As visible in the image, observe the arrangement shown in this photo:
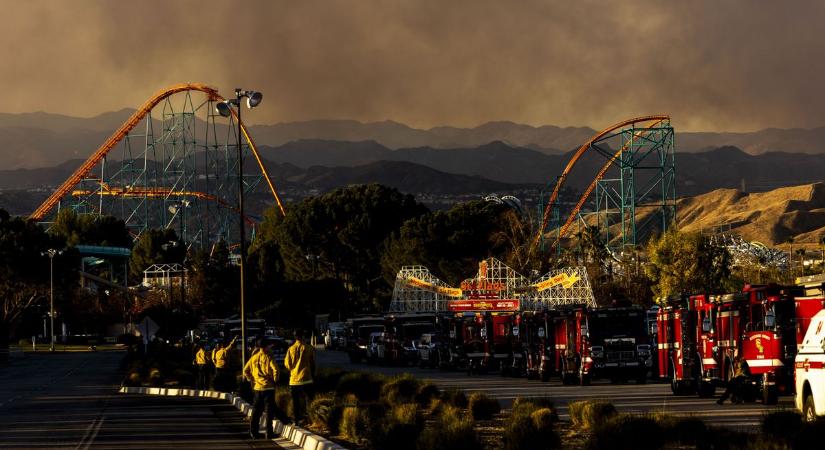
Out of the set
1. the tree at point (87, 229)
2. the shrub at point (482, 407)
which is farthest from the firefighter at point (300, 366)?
the tree at point (87, 229)

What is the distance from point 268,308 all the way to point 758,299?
91.5 metres

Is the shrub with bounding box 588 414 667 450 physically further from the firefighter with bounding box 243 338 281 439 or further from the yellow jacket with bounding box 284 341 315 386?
the firefighter with bounding box 243 338 281 439

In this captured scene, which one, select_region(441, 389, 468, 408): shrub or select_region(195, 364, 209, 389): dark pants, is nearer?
select_region(441, 389, 468, 408): shrub

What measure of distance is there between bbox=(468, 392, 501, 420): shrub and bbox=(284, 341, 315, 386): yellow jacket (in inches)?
128

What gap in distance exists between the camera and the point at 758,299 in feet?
87.7

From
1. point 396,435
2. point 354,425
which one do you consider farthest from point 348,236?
point 396,435

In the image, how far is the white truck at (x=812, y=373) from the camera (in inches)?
679

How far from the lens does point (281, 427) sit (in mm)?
25172

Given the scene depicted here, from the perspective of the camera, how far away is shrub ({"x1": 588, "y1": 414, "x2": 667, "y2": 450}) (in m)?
16.0

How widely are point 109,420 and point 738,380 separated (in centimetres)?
1283

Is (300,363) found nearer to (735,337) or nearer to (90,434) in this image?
(90,434)

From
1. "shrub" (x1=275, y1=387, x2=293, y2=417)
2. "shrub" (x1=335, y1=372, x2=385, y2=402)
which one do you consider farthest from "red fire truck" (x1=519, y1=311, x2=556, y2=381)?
"shrub" (x1=275, y1=387, x2=293, y2=417)

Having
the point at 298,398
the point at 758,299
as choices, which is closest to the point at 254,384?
the point at 298,398

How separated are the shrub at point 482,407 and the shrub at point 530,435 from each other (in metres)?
5.91
